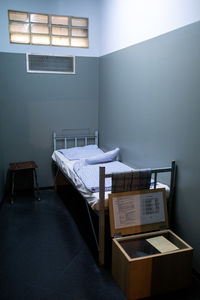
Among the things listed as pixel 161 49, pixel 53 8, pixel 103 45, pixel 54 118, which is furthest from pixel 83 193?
pixel 53 8

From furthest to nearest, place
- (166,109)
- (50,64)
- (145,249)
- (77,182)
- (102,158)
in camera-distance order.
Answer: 1. (50,64)
2. (102,158)
3. (77,182)
4. (166,109)
5. (145,249)

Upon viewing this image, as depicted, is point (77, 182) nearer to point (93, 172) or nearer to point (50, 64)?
point (93, 172)

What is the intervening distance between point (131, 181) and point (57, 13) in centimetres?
290

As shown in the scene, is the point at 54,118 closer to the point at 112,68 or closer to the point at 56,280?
the point at 112,68

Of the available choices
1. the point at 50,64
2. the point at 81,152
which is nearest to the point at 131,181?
the point at 81,152

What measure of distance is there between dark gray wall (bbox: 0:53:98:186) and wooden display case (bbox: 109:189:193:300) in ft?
7.41

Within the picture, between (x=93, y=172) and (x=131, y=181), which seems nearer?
(x=131, y=181)

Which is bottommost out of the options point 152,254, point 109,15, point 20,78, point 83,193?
point 152,254

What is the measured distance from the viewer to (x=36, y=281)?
7.13ft

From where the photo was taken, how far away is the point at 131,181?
228 centimetres

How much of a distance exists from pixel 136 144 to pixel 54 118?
1592mm

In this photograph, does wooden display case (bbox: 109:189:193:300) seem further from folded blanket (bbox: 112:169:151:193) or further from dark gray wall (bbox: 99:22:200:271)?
dark gray wall (bbox: 99:22:200:271)

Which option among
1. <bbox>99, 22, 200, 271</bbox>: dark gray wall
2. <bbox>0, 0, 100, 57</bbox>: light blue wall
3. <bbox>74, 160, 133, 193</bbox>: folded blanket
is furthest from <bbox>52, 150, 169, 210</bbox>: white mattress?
<bbox>0, 0, 100, 57</bbox>: light blue wall

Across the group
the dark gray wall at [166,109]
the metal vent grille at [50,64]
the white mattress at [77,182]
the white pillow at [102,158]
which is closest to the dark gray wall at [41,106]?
the metal vent grille at [50,64]
